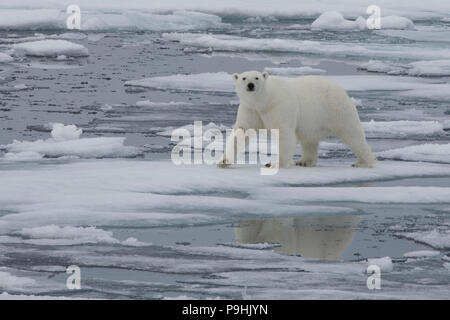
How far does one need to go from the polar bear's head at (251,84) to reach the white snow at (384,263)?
2029mm

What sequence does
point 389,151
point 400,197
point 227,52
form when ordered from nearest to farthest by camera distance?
point 400,197
point 389,151
point 227,52

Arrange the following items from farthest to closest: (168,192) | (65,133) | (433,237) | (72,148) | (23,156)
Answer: (65,133) → (72,148) → (23,156) → (168,192) → (433,237)

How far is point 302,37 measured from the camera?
717 inches

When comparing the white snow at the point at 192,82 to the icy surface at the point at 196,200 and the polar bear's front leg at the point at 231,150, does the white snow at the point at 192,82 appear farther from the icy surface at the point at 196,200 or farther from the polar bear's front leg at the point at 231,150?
the polar bear's front leg at the point at 231,150

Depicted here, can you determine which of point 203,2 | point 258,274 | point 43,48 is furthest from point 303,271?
point 203,2

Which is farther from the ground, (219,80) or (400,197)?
(219,80)

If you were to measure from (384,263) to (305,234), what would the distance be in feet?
2.15

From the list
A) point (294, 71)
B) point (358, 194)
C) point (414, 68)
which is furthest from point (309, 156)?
point (414, 68)

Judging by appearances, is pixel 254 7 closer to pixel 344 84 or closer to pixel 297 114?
pixel 344 84

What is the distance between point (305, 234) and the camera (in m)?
4.82

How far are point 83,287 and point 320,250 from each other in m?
1.14

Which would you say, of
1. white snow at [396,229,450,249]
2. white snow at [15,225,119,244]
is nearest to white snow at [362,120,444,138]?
white snow at [396,229,450,249]

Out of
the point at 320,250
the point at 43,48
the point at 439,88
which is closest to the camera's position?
the point at 320,250

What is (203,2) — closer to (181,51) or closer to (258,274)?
(181,51)
